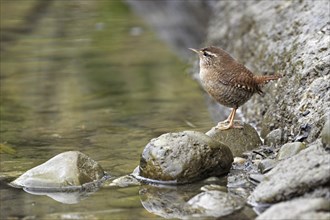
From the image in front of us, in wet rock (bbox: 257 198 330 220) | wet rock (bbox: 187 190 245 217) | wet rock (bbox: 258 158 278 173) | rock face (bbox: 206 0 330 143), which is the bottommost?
wet rock (bbox: 187 190 245 217)

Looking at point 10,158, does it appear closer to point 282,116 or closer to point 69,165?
point 69,165

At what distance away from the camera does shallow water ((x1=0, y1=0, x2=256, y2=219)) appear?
6.86 m

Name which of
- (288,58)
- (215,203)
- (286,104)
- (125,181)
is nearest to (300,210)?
(215,203)

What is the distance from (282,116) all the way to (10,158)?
116 inches

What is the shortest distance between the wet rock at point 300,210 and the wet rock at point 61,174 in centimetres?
206

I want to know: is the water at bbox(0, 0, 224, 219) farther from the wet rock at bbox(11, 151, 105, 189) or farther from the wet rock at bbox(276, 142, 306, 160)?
the wet rock at bbox(276, 142, 306, 160)

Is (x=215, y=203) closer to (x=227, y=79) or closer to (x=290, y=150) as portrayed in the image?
(x=290, y=150)

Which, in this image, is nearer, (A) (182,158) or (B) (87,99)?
(A) (182,158)

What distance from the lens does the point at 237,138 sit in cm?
802

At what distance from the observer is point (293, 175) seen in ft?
19.4

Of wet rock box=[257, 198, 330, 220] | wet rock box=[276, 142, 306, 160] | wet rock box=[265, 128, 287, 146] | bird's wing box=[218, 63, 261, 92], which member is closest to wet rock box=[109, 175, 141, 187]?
wet rock box=[276, 142, 306, 160]

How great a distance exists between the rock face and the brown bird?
0.54 m

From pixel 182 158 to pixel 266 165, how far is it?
2.53ft

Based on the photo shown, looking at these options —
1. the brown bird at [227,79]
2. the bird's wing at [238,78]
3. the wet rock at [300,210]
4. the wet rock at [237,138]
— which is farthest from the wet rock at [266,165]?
the wet rock at [300,210]
